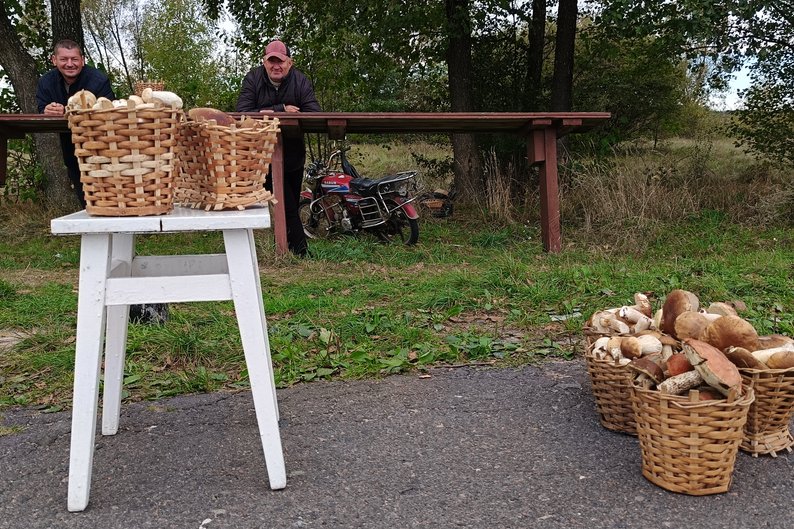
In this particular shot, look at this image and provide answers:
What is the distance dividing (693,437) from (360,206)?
6.35 meters

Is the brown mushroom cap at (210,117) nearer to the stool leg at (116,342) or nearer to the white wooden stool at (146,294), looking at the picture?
the white wooden stool at (146,294)

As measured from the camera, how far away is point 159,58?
792 inches

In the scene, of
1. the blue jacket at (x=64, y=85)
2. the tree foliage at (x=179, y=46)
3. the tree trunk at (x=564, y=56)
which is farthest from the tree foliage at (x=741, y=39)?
the tree foliage at (x=179, y=46)

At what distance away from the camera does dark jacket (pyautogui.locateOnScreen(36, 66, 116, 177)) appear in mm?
5625

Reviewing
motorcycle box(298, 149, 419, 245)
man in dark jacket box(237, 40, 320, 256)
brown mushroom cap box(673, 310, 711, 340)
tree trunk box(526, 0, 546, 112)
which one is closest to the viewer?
brown mushroom cap box(673, 310, 711, 340)

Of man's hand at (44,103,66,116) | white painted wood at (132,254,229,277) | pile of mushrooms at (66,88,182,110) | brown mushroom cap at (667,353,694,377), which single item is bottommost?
brown mushroom cap at (667,353,694,377)

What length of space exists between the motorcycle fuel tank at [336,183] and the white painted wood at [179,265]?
5.77 metres

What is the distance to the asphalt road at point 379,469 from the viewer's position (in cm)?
227

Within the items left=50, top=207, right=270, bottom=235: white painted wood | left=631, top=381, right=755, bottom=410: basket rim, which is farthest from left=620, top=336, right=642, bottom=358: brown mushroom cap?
left=50, top=207, right=270, bottom=235: white painted wood

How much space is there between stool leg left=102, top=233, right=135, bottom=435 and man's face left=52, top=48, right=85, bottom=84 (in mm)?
3434

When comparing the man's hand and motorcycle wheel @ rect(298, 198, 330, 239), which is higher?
the man's hand

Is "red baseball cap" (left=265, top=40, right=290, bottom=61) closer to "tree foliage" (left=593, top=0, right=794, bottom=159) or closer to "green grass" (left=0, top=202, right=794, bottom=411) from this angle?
"green grass" (left=0, top=202, right=794, bottom=411)

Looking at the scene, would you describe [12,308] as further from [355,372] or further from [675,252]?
[675,252]

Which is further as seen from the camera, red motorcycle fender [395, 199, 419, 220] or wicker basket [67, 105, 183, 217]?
red motorcycle fender [395, 199, 419, 220]
